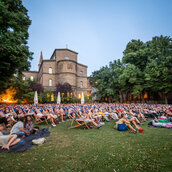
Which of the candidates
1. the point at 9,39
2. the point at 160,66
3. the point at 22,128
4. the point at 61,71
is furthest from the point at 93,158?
the point at 61,71

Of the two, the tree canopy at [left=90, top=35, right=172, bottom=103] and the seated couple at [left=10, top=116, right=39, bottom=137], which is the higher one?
the tree canopy at [left=90, top=35, right=172, bottom=103]

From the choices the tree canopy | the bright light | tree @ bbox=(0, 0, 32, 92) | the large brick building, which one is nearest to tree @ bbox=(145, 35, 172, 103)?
the tree canopy

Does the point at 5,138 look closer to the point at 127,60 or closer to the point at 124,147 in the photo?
the point at 124,147

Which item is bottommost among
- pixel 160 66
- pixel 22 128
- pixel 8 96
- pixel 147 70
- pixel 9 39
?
pixel 22 128

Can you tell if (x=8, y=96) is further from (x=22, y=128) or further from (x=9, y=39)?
(x=22, y=128)

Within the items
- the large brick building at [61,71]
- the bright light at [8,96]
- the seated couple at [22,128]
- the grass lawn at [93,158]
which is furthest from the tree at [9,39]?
the large brick building at [61,71]

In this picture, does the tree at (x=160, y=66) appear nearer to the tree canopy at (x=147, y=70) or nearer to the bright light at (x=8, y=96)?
the tree canopy at (x=147, y=70)

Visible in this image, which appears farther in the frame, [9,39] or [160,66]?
[160,66]

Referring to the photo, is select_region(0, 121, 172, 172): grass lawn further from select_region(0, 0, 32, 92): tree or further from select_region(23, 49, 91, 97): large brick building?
select_region(23, 49, 91, 97): large brick building

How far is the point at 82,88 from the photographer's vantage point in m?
40.7

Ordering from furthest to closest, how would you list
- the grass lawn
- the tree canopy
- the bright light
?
1. the bright light
2. the tree canopy
3. the grass lawn

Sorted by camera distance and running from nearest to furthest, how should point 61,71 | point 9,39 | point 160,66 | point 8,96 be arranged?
point 9,39 < point 160,66 < point 8,96 < point 61,71

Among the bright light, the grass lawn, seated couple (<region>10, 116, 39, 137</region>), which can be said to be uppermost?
the bright light

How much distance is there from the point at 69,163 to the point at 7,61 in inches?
486
